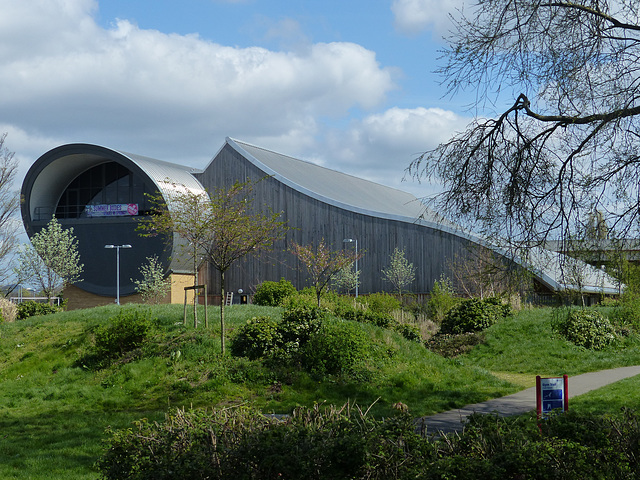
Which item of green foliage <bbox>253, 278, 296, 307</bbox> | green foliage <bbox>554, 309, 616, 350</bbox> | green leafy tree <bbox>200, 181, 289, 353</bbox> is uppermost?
green leafy tree <bbox>200, 181, 289, 353</bbox>

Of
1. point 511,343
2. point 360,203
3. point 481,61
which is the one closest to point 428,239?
point 360,203

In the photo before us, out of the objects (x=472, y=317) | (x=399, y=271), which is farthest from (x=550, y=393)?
(x=399, y=271)

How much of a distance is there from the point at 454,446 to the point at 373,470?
0.74m

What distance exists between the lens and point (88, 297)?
43969 mm

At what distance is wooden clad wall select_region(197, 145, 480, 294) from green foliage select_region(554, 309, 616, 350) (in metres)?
14.8

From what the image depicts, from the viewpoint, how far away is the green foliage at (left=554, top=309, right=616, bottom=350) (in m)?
18.7

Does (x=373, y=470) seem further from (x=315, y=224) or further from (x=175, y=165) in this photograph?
(x=175, y=165)

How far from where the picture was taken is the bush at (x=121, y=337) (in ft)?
47.6

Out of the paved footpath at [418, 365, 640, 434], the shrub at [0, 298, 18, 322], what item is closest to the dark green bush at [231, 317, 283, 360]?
the paved footpath at [418, 365, 640, 434]

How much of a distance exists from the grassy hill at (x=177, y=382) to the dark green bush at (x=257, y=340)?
1.37 feet

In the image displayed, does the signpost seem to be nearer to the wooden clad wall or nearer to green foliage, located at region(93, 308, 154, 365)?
green foliage, located at region(93, 308, 154, 365)

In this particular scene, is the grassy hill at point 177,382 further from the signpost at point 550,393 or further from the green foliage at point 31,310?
the green foliage at point 31,310

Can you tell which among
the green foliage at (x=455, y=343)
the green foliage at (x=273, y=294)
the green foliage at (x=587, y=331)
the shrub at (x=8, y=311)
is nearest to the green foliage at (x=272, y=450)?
the green foliage at (x=455, y=343)

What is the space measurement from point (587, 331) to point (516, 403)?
8.77 meters
